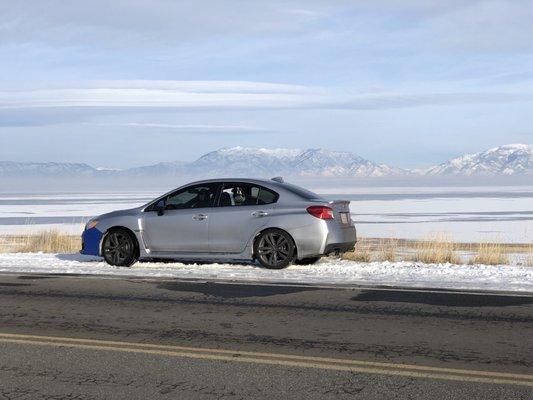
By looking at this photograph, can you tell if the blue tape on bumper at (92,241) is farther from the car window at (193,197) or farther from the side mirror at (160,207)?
the car window at (193,197)

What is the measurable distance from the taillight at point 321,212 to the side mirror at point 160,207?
8.61ft

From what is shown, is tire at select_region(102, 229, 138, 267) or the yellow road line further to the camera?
tire at select_region(102, 229, 138, 267)

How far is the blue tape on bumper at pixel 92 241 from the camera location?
14.9m

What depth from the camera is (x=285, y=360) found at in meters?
7.00

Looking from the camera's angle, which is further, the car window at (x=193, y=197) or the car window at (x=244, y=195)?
the car window at (x=193, y=197)

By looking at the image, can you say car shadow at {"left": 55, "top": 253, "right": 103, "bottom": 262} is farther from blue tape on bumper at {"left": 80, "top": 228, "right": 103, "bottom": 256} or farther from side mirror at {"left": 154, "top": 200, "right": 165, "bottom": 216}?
side mirror at {"left": 154, "top": 200, "right": 165, "bottom": 216}

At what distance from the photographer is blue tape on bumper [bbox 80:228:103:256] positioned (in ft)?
48.9

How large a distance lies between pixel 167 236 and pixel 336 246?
2.94 metres

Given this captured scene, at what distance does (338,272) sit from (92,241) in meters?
4.51

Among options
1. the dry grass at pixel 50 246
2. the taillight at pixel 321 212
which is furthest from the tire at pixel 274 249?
the dry grass at pixel 50 246

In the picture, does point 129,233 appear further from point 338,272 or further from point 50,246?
point 50,246

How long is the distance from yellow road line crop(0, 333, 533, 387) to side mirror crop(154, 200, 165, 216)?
648 centimetres

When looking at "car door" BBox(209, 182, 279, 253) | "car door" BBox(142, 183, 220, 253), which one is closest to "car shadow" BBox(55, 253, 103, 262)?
"car door" BBox(142, 183, 220, 253)

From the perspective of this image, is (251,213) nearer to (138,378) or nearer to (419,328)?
(419,328)
